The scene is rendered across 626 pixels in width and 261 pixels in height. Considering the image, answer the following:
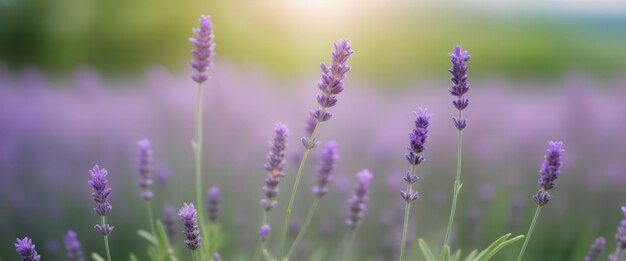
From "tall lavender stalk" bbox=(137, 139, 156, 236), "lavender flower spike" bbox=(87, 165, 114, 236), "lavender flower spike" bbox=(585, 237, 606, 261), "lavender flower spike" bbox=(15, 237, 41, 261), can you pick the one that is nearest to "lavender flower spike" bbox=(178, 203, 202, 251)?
"lavender flower spike" bbox=(87, 165, 114, 236)

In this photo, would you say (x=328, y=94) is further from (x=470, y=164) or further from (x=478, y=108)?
(x=478, y=108)

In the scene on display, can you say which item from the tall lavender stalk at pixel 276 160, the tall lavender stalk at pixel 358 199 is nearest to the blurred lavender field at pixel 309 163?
the tall lavender stalk at pixel 358 199

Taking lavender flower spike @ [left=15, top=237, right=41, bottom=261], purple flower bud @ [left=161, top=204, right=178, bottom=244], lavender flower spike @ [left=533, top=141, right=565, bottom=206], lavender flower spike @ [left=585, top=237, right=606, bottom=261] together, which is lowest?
purple flower bud @ [left=161, top=204, right=178, bottom=244]

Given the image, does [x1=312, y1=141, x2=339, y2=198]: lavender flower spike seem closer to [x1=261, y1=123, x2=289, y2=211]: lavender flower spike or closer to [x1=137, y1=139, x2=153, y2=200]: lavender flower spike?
[x1=261, y1=123, x2=289, y2=211]: lavender flower spike

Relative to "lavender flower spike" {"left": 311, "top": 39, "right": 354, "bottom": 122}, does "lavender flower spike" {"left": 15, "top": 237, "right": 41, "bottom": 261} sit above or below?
below

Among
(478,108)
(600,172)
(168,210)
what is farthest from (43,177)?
(600,172)

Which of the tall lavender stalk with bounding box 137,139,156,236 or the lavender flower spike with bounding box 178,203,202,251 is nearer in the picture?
the lavender flower spike with bounding box 178,203,202,251

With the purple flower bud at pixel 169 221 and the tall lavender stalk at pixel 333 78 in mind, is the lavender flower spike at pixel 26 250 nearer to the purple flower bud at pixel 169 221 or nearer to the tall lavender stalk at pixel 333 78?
the tall lavender stalk at pixel 333 78

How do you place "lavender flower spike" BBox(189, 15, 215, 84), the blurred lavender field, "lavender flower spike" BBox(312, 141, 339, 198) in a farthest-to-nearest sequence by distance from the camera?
the blurred lavender field
"lavender flower spike" BBox(312, 141, 339, 198)
"lavender flower spike" BBox(189, 15, 215, 84)
